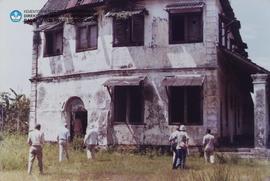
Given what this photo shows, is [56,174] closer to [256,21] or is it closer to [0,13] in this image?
[0,13]

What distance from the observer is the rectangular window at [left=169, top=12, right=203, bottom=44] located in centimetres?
945

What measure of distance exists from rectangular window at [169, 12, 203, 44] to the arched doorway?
249 cm

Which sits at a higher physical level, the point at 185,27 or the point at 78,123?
the point at 185,27

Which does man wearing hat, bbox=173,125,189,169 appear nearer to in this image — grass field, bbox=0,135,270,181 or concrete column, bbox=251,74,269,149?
grass field, bbox=0,135,270,181

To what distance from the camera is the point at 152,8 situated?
32.0 feet

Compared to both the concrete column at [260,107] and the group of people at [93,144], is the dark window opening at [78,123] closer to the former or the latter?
A: the group of people at [93,144]

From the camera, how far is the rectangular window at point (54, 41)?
10.4 meters

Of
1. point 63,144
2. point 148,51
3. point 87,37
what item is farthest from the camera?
point 87,37

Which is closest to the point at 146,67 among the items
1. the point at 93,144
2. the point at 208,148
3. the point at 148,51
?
the point at 148,51

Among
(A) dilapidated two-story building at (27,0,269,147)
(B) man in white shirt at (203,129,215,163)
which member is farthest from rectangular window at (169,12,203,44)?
(B) man in white shirt at (203,129,215,163)

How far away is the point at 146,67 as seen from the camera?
380 inches

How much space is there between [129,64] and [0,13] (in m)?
4.20

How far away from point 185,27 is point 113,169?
3.88 metres

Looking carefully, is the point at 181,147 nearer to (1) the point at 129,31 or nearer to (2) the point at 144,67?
(2) the point at 144,67
